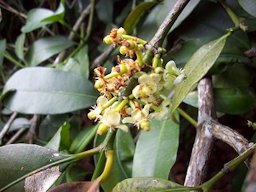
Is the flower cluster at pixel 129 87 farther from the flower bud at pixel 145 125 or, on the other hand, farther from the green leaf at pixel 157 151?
the green leaf at pixel 157 151

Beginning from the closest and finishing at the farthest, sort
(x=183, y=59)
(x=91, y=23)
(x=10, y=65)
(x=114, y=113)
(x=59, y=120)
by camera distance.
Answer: (x=114, y=113) → (x=183, y=59) → (x=59, y=120) → (x=91, y=23) → (x=10, y=65)

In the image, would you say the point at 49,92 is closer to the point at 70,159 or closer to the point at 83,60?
the point at 83,60

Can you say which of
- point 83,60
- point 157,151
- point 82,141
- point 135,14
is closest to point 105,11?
point 83,60

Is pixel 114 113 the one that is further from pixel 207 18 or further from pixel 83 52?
pixel 83 52

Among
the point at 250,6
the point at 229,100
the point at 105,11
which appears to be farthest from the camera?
the point at 105,11

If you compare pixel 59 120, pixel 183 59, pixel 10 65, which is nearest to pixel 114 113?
pixel 183 59

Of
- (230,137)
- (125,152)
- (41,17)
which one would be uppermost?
(41,17)

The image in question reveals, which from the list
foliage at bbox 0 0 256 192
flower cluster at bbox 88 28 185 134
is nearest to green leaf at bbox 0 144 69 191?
foliage at bbox 0 0 256 192
